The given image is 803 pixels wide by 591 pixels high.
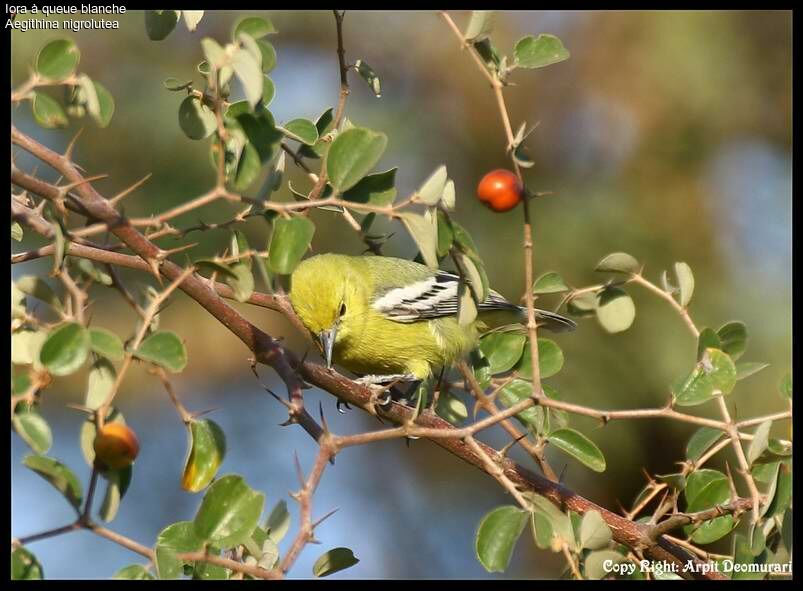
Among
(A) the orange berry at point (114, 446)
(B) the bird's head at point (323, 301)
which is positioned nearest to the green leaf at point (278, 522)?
(A) the orange berry at point (114, 446)

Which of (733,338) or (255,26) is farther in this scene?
(733,338)

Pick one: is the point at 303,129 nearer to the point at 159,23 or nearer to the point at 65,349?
the point at 159,23

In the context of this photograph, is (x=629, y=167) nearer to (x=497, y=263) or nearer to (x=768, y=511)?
(x=497, y=263)

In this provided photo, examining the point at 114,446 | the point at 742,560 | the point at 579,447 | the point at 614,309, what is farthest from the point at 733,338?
the point at 114,446

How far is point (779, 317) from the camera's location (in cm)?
779

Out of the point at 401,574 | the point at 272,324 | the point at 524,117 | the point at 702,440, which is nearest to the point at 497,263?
the point at 524,117

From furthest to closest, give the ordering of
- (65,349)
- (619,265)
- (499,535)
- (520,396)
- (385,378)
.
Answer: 1. (385,378)
2. (520,396)
3. (619,265)
4. (499,535)
5. (65,349)

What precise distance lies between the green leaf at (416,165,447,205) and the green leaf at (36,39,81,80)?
45.2 inches

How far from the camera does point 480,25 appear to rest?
9.84 ft

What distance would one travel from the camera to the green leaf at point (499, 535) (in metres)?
2.68

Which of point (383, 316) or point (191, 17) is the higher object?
point (191, 17)

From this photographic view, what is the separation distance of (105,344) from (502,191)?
1.56 metres

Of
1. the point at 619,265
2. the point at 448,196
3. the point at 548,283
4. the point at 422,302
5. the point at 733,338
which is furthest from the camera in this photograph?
the point at 422,302

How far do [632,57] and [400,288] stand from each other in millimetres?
4621
